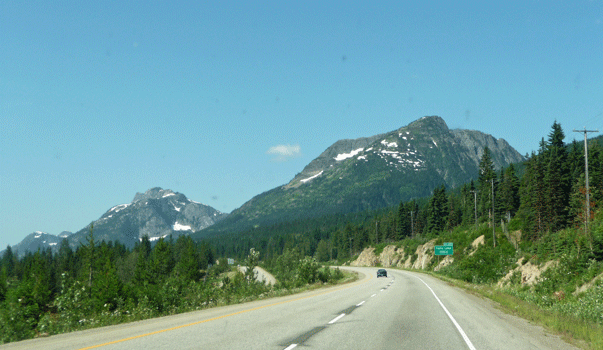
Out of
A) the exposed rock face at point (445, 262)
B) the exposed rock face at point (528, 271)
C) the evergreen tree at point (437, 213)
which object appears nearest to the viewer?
the exposed rock face at point (528, 271)

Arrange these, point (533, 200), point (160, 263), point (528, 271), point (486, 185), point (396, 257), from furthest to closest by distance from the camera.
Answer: point (396, 257) < point (486, 185) < point (160, 263) < point (533, 200) < point (528, 271)

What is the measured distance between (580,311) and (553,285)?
2137 centimetres

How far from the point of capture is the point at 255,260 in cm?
5025

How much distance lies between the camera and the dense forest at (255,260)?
776 inches

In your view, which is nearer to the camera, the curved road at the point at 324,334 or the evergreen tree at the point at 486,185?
the curved road at the point at 324,334

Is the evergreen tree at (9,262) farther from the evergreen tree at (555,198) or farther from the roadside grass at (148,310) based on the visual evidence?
the evergreen tree at (555,198)

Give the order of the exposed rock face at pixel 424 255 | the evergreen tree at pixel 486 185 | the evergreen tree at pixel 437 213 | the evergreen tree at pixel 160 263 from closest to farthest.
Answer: the evergreen tree at pixel 160 263 → the exposed rock face at pixel 424 255 → the evergreen tree at pixel 486 185 → the evergreen tree at pixel 437 213

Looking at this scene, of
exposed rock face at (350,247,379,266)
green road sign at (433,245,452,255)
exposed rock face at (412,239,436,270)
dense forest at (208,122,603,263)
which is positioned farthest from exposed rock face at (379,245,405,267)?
green road sign at (433,245,452,255)

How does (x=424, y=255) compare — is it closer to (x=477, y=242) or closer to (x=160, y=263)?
(x=477, y=242)

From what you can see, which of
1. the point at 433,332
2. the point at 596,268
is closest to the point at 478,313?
the point at 433,332

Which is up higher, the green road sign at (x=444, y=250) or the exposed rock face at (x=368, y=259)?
Result: the green road sign at (x=444, y=250)

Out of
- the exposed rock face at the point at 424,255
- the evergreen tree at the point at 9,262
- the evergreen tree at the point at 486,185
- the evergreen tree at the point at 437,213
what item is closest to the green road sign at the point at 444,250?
the exposed rock face at the point at 424,255

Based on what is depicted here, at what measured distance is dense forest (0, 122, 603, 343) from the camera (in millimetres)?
19719

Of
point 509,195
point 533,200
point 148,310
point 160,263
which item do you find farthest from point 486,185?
point 148,310
